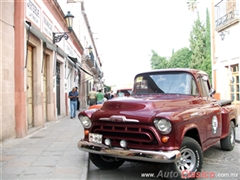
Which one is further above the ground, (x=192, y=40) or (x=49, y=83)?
(x=192, y=40)

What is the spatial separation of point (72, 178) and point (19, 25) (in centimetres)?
491

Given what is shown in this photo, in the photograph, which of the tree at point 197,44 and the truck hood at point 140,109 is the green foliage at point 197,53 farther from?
the truck hood at point 140,109

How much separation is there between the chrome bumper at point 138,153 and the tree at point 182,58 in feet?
137

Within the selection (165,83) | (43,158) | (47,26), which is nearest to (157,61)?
(47,26)

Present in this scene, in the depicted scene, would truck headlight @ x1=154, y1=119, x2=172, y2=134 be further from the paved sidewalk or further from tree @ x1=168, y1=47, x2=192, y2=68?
tree @ x1=168, y1=47, x2=192, y2=68

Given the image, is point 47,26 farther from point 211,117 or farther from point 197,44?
point 197,44

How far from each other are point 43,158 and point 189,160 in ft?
9.39

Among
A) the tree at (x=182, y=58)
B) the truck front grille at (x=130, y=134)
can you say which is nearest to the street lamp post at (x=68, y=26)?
the truck front grille at (x=130, y=134)

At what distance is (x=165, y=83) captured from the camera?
5.27 meters

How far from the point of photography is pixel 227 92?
47.8ft

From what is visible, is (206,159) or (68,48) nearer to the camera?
(206,159)

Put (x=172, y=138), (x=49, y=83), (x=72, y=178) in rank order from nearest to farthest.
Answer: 1. (x=172, y=138)
2. (x=72, y=178)
3. (x=49, y=83)

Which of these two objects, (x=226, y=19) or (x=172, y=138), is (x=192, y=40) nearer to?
(x=226, y=19)

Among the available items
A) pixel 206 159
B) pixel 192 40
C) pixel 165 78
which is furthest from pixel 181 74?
pixel 192 40
